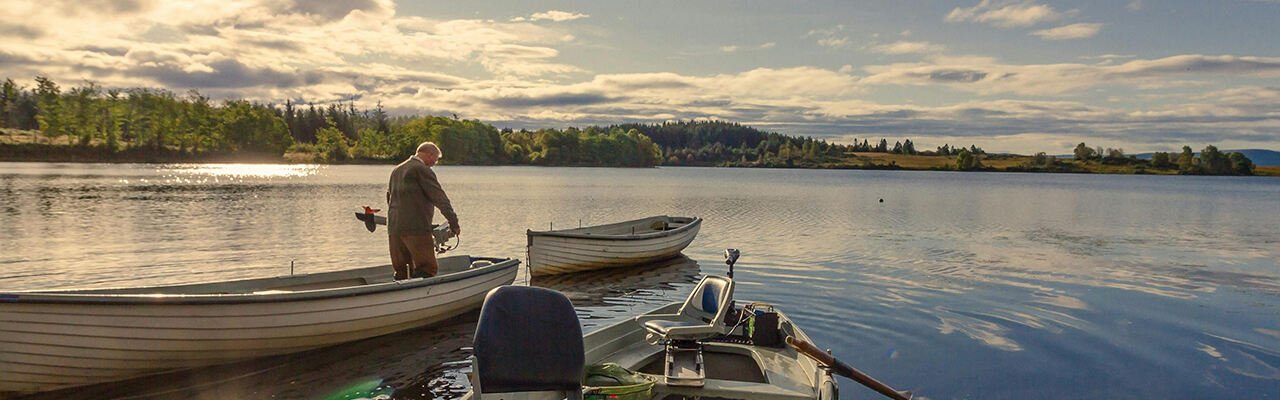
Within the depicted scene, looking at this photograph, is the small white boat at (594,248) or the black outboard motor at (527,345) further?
the small white boat at (594,248)

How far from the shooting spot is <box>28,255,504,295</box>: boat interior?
9591 millimetres

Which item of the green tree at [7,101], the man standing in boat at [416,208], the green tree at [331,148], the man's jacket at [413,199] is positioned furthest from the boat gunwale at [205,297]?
the green tree at [7,101]

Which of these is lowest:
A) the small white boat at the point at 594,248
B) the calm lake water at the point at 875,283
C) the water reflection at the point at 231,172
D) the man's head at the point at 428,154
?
the water reflection at the point at 231,172

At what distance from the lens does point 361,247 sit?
950 inches

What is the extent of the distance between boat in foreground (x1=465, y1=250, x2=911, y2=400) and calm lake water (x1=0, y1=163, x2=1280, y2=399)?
6.97 feet

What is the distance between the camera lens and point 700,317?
31.3ft

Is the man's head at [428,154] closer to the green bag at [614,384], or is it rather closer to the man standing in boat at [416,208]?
the man standing in boat at [416,208]

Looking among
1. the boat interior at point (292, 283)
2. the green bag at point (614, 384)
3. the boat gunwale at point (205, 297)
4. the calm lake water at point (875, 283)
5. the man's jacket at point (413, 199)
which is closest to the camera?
the green bag at point (614, 384)

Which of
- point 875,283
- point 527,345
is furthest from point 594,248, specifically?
point 527,345

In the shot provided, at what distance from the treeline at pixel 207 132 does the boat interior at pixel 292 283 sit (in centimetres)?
14995

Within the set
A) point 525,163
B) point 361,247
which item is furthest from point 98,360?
point 525,163

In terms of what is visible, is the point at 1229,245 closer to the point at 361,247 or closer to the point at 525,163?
the point at 361,247

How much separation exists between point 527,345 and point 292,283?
7.53 meters

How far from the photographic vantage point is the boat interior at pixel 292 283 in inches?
378
